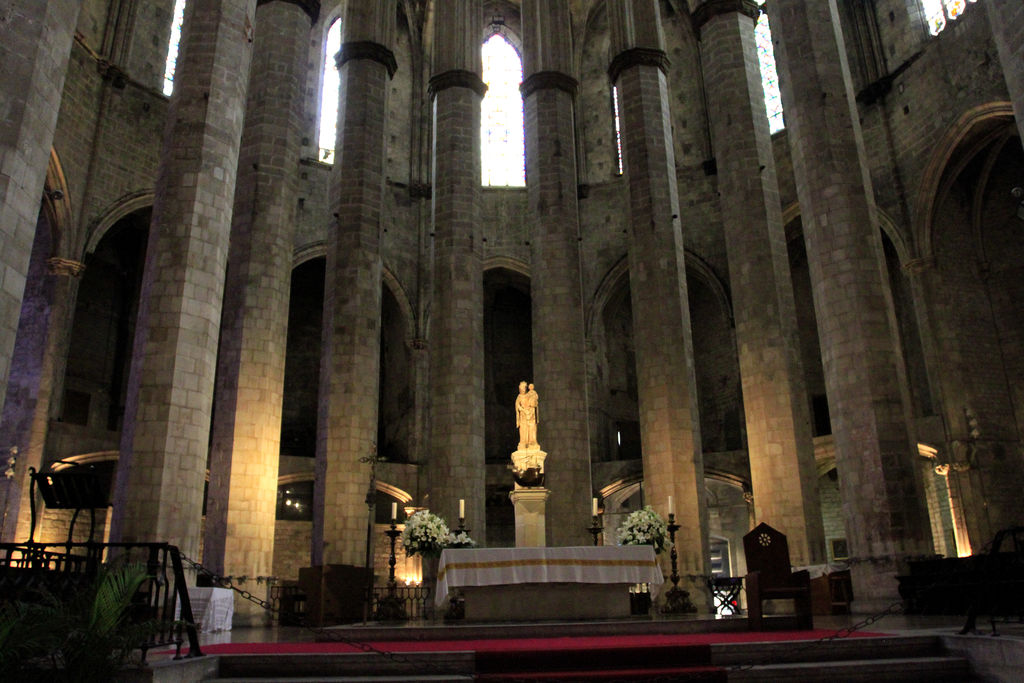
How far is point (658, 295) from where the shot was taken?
18250 millimetres

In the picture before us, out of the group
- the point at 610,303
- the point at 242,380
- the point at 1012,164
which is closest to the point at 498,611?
the point at 242,380

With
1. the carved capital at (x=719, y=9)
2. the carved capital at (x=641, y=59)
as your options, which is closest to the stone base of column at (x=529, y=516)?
the carved capital at (x=641, y=59)

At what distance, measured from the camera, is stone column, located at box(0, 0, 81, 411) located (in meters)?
7.55

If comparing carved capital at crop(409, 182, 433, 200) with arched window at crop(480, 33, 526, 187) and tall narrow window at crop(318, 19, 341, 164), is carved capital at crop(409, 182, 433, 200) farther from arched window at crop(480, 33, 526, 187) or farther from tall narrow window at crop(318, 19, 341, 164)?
tall narrow window at crop(318, 19, 341, 164)

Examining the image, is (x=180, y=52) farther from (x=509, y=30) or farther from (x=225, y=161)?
(x=509, y=30)

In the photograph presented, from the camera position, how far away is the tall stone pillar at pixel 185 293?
10461 millimetres

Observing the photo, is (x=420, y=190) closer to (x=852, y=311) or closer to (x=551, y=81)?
(x=551, y=81)

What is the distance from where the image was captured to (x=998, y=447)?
68.3 feet

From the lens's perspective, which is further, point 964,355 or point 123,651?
point 964,355

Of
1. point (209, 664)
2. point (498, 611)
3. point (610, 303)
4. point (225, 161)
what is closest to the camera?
point (209, 664)

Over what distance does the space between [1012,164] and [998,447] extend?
7943 millimetres

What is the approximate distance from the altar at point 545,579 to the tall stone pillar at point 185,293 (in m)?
3.63

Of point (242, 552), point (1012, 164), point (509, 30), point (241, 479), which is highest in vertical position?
point (509, 30)

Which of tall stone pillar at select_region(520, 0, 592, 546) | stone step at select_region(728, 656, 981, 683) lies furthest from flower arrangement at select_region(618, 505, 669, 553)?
stone step at select_region(728, 656, 981, 683)
